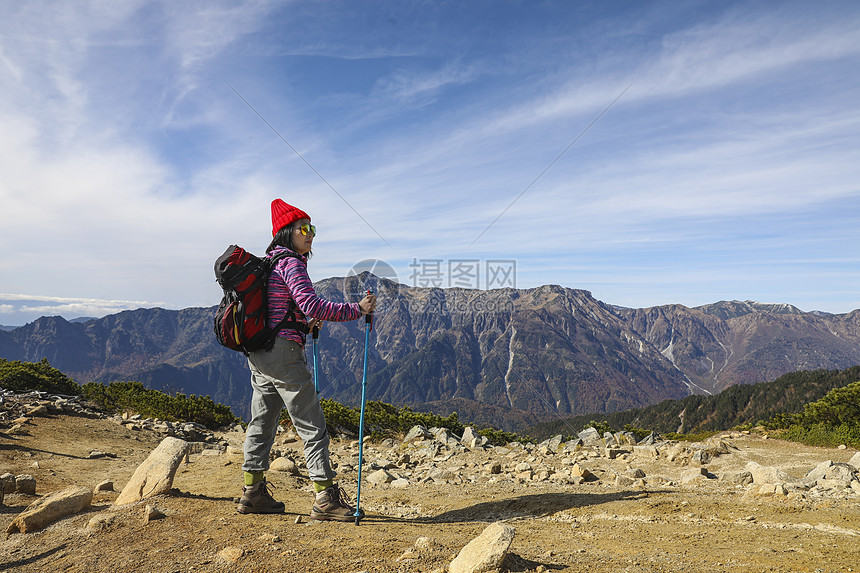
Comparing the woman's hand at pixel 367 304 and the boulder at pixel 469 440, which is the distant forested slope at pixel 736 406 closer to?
the boulder at pixel 469 440

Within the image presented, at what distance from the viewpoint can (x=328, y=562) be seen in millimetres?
3826

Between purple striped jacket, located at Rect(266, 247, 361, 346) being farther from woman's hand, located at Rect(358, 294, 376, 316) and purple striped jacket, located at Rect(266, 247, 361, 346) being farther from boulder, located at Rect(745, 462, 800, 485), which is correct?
boulder, located at Rect(745, 462, 800, 485)

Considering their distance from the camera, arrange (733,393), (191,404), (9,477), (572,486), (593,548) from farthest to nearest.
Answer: (733,393), (191,404), (572,486), (9,477), (593,548)

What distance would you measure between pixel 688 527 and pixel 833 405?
50.5 feet

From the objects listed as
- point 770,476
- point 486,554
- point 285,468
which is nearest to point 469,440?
point 285,468

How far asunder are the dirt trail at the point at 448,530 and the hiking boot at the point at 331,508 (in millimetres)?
170

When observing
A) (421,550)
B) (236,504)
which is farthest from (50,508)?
(421,550)

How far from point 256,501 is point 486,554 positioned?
120 inches

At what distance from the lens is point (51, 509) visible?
15.9ft

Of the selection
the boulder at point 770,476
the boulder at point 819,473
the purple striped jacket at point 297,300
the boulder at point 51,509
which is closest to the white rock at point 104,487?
the boulder at point 51,509

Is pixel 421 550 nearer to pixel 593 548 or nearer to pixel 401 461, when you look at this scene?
pixel 593 548

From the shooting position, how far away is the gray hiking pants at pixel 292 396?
5133 millimetres

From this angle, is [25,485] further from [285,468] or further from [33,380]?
[33,380]

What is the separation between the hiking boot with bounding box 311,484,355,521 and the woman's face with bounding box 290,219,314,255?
2773 millimetres
